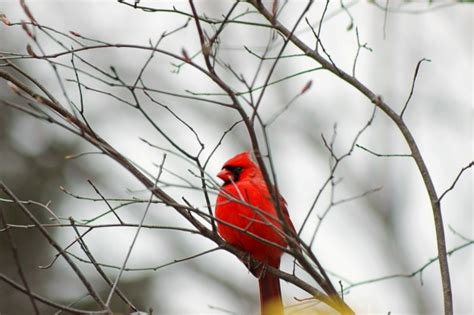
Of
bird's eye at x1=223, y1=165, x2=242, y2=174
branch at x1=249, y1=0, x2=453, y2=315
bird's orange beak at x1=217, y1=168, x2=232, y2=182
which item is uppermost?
bird's eye at x1=223, y1=165, x2=242, y2=174

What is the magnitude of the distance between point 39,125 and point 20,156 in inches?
25.3

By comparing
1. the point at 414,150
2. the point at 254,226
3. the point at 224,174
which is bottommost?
the point at 414,150

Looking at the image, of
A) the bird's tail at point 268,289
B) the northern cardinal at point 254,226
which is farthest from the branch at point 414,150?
the bird's tail at point 268,289

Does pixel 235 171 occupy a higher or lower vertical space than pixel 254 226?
higher

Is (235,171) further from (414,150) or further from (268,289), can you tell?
(414,150)

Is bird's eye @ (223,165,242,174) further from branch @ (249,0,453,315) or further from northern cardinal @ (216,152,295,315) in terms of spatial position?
branch @ (249,0,453,315)

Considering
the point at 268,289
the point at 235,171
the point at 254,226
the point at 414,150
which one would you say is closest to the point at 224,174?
the point at 235,171

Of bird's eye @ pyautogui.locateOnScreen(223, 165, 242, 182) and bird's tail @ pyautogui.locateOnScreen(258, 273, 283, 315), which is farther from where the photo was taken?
bird's eye @ pyautogui.locateOnScreen(223, 165, 242, 182)

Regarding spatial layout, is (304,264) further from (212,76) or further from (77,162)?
(77,162)

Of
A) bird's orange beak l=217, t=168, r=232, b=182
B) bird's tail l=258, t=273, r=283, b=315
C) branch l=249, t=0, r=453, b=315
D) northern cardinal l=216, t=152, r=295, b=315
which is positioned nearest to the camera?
branch l=249, t=0, r=453, b=315

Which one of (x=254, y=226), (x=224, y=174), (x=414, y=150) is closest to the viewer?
(x=414, y=150)

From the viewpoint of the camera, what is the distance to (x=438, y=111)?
13102 mm

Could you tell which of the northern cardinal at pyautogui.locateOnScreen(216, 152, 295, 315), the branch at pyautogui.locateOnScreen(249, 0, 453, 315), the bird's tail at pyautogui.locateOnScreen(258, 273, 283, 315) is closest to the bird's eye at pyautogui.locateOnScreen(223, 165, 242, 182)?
the northern cardinal at pyautogui.locateOnScreen(216, 152, 295, 315)

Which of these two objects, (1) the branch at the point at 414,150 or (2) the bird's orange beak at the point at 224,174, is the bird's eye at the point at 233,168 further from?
(1) the branch at the point at 414,150
